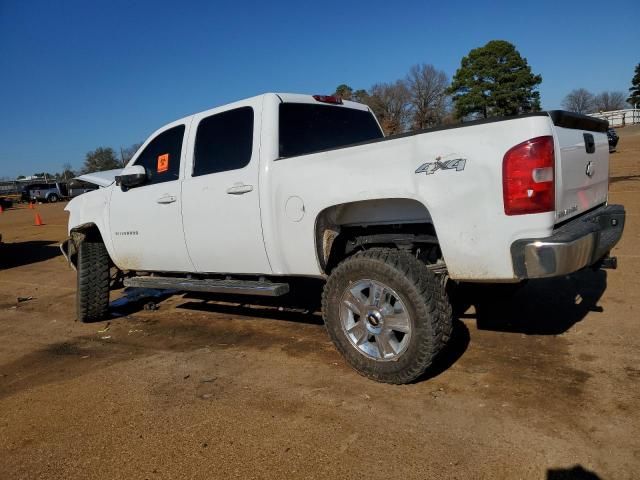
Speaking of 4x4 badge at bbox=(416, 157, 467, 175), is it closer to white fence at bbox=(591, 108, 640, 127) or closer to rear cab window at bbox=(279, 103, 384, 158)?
rear cab window at bbox=(279, 103, 384, 158)

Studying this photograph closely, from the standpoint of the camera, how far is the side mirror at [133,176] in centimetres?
494

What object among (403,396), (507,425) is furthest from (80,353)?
(507,425)

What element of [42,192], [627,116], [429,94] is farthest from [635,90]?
[42,192]

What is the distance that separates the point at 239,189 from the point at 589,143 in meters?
2.58

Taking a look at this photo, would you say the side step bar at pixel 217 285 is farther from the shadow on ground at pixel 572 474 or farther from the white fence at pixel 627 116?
the white fence at pixel 627 116

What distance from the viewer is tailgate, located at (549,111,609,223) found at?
2898 mm

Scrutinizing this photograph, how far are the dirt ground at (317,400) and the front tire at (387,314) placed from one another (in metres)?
0.20

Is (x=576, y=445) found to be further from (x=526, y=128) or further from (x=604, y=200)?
(x=604, y=200)

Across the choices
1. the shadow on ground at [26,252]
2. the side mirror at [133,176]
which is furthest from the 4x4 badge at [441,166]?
the shadow on ground at [26,252]

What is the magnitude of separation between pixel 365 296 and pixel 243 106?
1.98m

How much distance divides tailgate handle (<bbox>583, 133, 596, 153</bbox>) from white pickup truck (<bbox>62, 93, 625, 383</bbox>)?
2cm

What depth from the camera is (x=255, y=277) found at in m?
4.59

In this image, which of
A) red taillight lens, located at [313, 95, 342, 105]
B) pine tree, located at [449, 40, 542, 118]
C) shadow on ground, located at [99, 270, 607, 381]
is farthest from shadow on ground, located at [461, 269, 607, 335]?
pine tree, located at [449, 40, 542, 118]

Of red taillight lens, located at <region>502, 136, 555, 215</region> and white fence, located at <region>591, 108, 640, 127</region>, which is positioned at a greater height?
white fence, located at <region>591, 108, 640, 127</region>
